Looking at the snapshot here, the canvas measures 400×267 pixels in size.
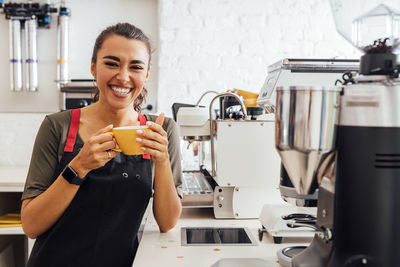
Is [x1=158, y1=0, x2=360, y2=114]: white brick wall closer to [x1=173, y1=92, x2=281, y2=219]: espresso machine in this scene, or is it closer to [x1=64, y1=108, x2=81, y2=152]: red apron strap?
[x1=173, y1=92, x2=281, y2=219]: espresso machine

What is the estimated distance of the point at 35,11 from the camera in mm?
3051

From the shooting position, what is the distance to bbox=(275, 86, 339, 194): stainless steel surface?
641 millimetres

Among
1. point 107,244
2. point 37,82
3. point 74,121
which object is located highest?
point 37,82

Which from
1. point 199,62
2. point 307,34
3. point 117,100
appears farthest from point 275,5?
point 117,100

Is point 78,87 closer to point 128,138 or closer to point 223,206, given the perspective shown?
point 223,206

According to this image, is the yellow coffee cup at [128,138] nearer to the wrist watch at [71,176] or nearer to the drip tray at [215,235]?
the wrist watch at [71,176]

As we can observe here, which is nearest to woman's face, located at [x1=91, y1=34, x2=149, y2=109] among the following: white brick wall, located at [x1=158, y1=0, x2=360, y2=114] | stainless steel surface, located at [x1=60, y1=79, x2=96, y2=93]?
stainless steel surface, located at [x1=60, y1=79, x2=96, y2=93]

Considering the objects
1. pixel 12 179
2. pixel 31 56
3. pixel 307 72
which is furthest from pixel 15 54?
pixel 307 72

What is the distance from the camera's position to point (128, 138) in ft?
2.81

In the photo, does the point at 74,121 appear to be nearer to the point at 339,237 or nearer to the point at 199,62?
the point at 339,237

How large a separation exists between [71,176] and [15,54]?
248cm

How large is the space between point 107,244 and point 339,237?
0.72 metres

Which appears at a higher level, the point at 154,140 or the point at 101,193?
the point at 154,140

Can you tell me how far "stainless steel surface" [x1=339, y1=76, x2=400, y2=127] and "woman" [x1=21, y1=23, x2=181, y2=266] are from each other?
0.56 meters
